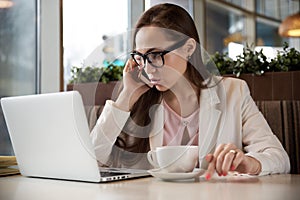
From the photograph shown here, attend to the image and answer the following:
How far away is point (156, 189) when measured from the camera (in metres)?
0.78

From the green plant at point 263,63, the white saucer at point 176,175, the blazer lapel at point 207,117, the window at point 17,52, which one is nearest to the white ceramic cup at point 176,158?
the white saucer at point 176,175

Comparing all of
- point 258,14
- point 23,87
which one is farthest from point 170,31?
point 258,14

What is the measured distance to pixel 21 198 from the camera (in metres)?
0.75

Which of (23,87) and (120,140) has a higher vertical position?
(23,87)

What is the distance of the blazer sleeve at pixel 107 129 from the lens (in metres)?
1.00

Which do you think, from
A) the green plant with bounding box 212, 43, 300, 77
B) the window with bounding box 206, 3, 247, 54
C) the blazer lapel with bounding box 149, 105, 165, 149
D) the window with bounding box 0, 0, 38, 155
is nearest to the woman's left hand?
the blazer lapel with bounding box 149, 105, 165, 149

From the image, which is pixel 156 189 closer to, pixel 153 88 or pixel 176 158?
pixel 176 158

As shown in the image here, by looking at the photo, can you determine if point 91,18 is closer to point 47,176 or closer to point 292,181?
point 47,176

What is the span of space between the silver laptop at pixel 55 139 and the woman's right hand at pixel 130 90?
18cm

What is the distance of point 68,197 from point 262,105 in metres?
1.05

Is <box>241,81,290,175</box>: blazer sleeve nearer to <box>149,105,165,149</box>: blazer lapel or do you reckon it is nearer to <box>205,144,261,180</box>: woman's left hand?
<box>205,144,261,180</box>: woman's left hand

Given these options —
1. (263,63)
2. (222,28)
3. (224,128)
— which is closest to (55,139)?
(224,128)

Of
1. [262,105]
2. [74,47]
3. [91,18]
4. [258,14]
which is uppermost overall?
[258,14]

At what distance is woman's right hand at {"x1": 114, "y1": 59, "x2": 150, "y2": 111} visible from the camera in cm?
113
